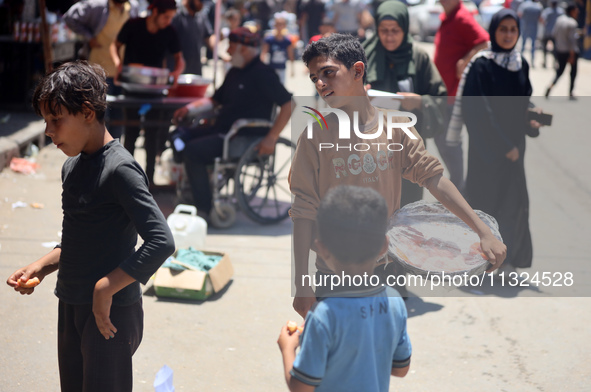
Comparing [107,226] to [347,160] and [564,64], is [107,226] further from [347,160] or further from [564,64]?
[564,64]

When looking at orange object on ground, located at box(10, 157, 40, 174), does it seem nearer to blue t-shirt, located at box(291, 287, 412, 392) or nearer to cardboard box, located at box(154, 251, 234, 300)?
cardboard box, located at box(154, 251, 234, 300)

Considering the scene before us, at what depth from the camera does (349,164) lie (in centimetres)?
265

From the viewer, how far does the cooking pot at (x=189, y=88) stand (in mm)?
7527

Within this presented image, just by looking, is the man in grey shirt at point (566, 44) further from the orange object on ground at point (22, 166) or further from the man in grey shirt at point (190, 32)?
the orange object on ground at point (22, 166)

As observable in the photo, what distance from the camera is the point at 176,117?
6.77m

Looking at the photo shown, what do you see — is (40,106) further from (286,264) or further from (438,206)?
(286,264)

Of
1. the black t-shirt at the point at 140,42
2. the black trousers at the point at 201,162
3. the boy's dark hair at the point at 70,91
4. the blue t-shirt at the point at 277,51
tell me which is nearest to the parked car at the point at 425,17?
the blue t-shirt at the point at 277,51

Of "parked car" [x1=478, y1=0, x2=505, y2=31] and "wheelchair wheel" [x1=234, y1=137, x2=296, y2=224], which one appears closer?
"wheelchair wheel" [x1=234, y1=137, x2=296, y2=224]

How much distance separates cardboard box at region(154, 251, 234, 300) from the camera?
4824 mm

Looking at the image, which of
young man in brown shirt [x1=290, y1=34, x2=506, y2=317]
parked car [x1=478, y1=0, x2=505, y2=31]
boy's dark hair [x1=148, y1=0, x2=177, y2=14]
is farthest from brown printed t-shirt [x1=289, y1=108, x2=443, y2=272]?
parked car [x1=478, y1=0, x2=505, y2=31]

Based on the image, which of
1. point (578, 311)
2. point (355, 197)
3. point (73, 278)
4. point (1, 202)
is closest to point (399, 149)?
point (355, 197)

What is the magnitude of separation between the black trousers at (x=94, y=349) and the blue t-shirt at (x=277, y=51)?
391 inches

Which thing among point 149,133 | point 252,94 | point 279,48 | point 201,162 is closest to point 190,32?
point 149,133

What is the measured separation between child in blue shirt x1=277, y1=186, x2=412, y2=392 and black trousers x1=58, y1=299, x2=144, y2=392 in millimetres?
674
